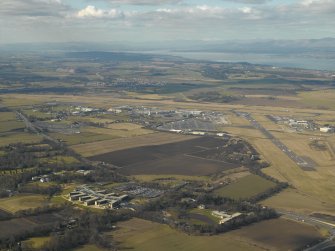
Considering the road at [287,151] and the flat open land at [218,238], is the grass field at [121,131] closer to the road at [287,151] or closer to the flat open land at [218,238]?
the road at [287,151]

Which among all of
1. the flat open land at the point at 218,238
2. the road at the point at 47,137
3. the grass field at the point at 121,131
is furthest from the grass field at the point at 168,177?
the grass field at the point at 121,131

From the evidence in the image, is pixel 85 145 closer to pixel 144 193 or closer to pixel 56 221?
pixel 144 193

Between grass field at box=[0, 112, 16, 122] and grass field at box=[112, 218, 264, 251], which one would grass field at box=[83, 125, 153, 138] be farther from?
grass field at box=[112, 218, 264, 251]

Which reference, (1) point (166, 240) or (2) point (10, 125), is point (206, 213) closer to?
(1) point (166, 240)

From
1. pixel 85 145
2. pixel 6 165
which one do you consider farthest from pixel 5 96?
pixel 6 165

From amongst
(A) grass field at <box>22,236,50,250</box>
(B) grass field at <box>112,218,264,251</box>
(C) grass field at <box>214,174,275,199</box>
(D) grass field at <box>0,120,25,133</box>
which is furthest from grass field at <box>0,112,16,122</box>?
(B) grass field at <box>112,218,264,251</box>

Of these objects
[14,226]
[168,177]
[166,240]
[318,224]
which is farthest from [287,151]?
[14,226]
